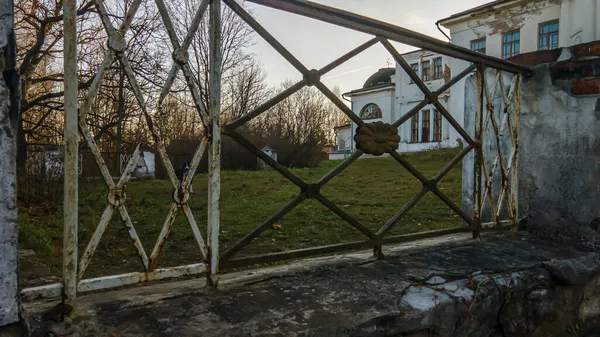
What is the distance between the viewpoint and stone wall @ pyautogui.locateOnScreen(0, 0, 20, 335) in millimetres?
1008

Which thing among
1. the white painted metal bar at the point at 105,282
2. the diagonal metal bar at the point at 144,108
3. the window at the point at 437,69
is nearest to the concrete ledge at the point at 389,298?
the white painted metal bar at the point at 105,282

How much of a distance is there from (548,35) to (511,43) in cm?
171

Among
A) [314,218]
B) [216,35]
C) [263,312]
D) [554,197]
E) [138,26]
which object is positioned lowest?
[314,218]

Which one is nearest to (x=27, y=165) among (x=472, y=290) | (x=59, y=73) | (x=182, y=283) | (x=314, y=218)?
(x=59, y=73)

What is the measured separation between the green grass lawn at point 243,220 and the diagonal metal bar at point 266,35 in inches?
120

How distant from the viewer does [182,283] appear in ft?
5.24

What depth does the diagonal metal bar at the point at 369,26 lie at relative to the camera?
1652 millimetres

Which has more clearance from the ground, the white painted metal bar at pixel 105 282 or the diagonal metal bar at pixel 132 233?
the diagonal metal bar at pixel 132 233

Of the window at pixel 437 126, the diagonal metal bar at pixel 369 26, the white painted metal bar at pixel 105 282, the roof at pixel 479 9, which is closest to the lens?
the white painted metal bar at pixel 105 282

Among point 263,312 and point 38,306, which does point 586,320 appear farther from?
point 38,306

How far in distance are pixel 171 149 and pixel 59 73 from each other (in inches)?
406

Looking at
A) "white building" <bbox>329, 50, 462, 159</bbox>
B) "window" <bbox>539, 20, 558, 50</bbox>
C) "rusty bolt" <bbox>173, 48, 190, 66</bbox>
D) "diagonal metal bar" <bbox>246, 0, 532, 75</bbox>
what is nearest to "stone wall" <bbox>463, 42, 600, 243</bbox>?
"diagonal metal bar" <bbox>246, 0, 532, 75</bbox>

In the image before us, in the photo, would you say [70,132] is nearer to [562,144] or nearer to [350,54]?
[350,54]

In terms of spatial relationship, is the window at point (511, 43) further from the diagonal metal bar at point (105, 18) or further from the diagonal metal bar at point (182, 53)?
the diagonal metal bar at point (105, 18)
